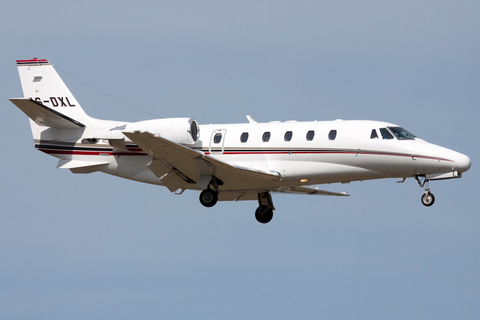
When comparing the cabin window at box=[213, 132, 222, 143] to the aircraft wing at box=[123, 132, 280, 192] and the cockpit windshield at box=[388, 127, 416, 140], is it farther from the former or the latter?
the cockpit windshield at box=[388, 127, 416, 140]

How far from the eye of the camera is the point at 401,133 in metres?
24.0

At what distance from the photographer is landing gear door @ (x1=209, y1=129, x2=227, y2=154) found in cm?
2534

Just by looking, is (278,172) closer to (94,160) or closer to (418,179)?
(418,179)

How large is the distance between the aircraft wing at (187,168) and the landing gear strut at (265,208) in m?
1.85

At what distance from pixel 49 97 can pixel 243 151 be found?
8451 mm

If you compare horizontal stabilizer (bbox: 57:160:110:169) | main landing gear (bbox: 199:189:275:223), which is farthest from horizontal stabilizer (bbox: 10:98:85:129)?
main landing gear (bbox: 199:189:275:223)

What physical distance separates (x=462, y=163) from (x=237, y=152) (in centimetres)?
757

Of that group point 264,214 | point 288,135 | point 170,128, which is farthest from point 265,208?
point 170,128

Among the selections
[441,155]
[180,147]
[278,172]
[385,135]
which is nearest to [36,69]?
[180,147]

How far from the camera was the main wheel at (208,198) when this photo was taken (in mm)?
25062

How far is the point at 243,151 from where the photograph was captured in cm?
2500

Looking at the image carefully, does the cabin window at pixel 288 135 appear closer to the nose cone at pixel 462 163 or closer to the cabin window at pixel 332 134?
the cabin window at pixel 332 134

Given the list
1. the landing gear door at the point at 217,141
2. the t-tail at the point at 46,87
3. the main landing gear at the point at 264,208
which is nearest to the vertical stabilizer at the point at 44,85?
the t-tail at the point at 46,87

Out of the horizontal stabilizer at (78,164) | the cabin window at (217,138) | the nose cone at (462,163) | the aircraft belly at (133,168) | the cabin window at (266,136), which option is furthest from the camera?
the horizontal stabilizer at (78,164)
